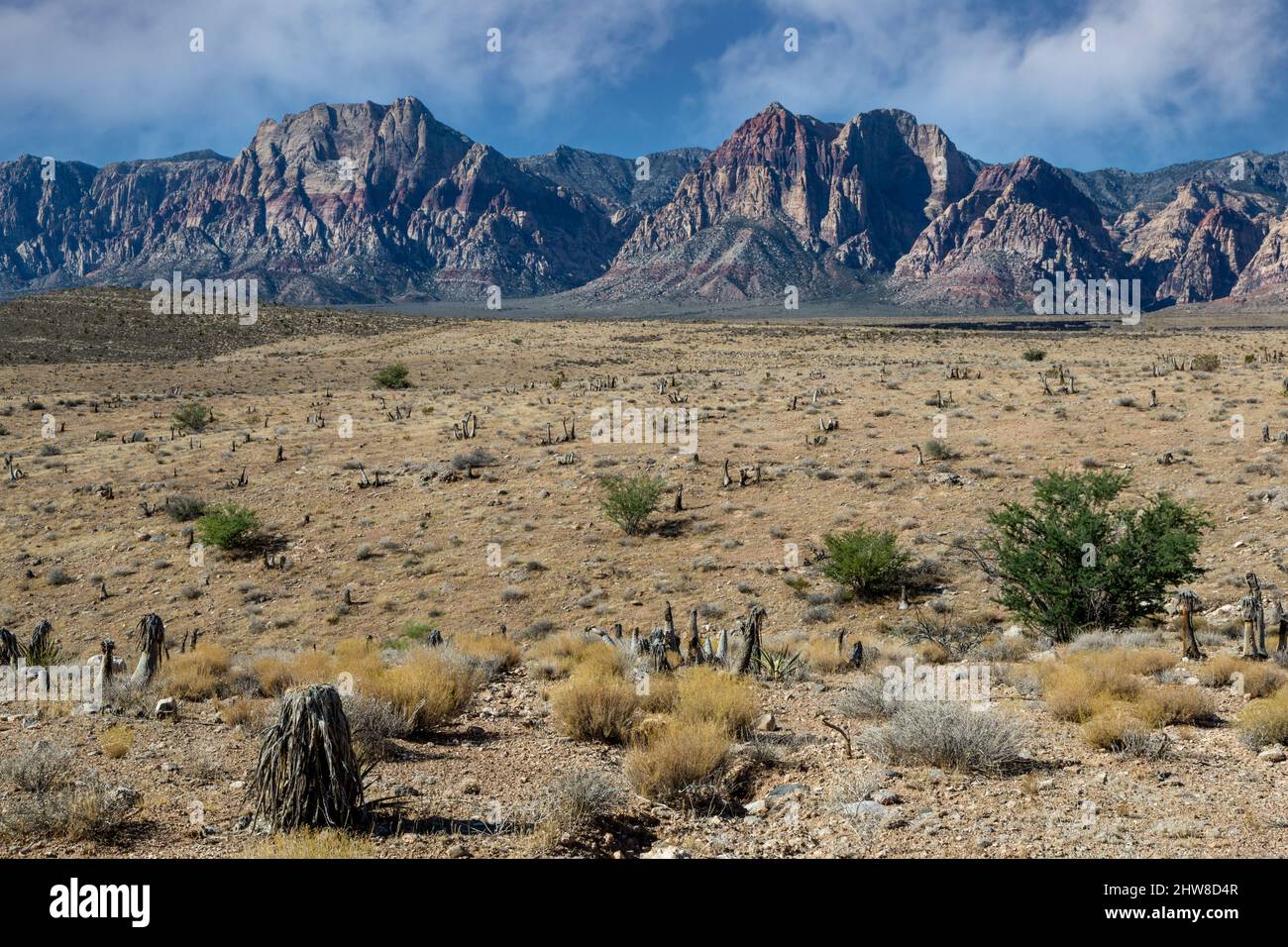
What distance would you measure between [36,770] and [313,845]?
2.87m

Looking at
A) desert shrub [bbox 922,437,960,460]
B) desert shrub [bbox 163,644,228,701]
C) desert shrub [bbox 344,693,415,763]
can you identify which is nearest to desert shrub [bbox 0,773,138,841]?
desert shrub [bbox 344,693,415,763]

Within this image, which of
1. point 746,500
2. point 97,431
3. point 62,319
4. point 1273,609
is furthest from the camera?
point 62,319

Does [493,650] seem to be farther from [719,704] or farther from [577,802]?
[577,802]

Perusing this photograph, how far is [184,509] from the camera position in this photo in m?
24.0

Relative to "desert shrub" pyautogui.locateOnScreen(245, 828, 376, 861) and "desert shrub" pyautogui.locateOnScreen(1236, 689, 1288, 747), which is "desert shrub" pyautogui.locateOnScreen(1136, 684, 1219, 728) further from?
"desert shrub" pyautogui.locateOnScreen(245, 828, 376, 861)

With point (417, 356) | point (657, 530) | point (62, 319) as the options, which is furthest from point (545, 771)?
point (62, 319)

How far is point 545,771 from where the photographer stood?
23.5 ft

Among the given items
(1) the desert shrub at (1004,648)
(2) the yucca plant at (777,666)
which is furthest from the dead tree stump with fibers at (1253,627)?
(2) the yucca plant at (777,666)

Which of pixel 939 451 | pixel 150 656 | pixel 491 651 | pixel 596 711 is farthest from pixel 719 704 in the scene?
pixel 939 451

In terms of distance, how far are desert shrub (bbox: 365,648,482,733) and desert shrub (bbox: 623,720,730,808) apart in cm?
252

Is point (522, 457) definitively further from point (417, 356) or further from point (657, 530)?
point (417, 356)

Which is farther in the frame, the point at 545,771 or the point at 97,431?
the point at 97,431
